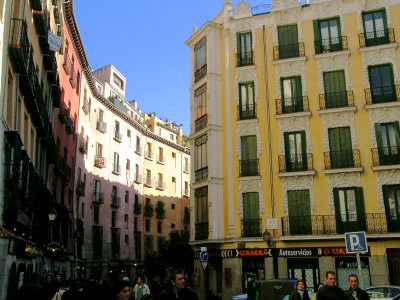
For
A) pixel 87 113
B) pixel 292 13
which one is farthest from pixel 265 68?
pixel 87 113

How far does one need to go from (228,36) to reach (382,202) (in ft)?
45.8

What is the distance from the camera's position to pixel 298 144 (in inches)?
1110

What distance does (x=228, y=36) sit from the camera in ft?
102

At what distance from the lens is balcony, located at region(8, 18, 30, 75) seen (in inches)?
656

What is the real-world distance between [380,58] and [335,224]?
9976 mm

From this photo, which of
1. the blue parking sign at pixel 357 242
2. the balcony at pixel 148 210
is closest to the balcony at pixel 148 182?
the balcony at pixel 148 210

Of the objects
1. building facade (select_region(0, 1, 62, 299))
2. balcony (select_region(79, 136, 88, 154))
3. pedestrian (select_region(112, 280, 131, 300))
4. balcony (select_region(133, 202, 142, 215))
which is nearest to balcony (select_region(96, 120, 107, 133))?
balcony (select_region(79, 136, 88, 154))

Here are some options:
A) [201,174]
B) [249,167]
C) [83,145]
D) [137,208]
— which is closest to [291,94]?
[249,167]

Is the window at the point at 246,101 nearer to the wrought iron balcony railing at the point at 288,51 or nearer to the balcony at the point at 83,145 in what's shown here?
the wrought iron balcony railing at the point at 288,51

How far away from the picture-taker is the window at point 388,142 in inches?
1035

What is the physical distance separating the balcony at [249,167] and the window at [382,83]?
7.63 m

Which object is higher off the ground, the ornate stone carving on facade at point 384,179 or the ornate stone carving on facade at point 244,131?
the ornate stone carving on facade at point 244,131

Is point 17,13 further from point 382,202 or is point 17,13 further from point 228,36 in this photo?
point 382,202

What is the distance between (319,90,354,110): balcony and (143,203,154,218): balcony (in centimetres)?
3023
